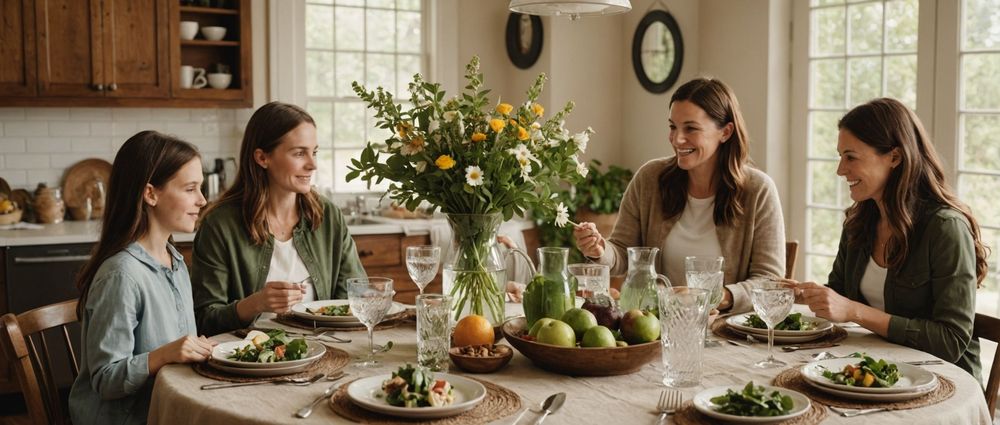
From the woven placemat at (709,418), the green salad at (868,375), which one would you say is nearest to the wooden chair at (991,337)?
the green salad at (868,375)

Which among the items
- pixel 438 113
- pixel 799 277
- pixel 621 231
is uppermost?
pixel 438 113

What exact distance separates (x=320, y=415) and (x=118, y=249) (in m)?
0.84

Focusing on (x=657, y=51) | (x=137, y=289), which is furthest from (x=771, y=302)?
(x=657, y=51)

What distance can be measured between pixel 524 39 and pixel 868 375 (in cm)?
409

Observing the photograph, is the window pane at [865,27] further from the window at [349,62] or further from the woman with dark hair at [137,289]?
the woman with dark hair at [137,289]

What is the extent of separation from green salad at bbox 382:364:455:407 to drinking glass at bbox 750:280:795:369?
2.35ft

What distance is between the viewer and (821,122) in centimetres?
472

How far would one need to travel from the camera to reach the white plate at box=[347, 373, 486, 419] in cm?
180

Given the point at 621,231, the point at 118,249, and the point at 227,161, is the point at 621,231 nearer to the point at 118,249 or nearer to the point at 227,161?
the point at 118,249

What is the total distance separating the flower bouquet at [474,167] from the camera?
2371 millimetres

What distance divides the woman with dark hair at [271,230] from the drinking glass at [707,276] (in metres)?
1.15

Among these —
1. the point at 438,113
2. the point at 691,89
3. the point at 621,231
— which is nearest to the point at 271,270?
the point at 438,113

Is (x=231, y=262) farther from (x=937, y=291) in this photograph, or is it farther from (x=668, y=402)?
(x=937, y=291)

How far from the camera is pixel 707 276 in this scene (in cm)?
238
